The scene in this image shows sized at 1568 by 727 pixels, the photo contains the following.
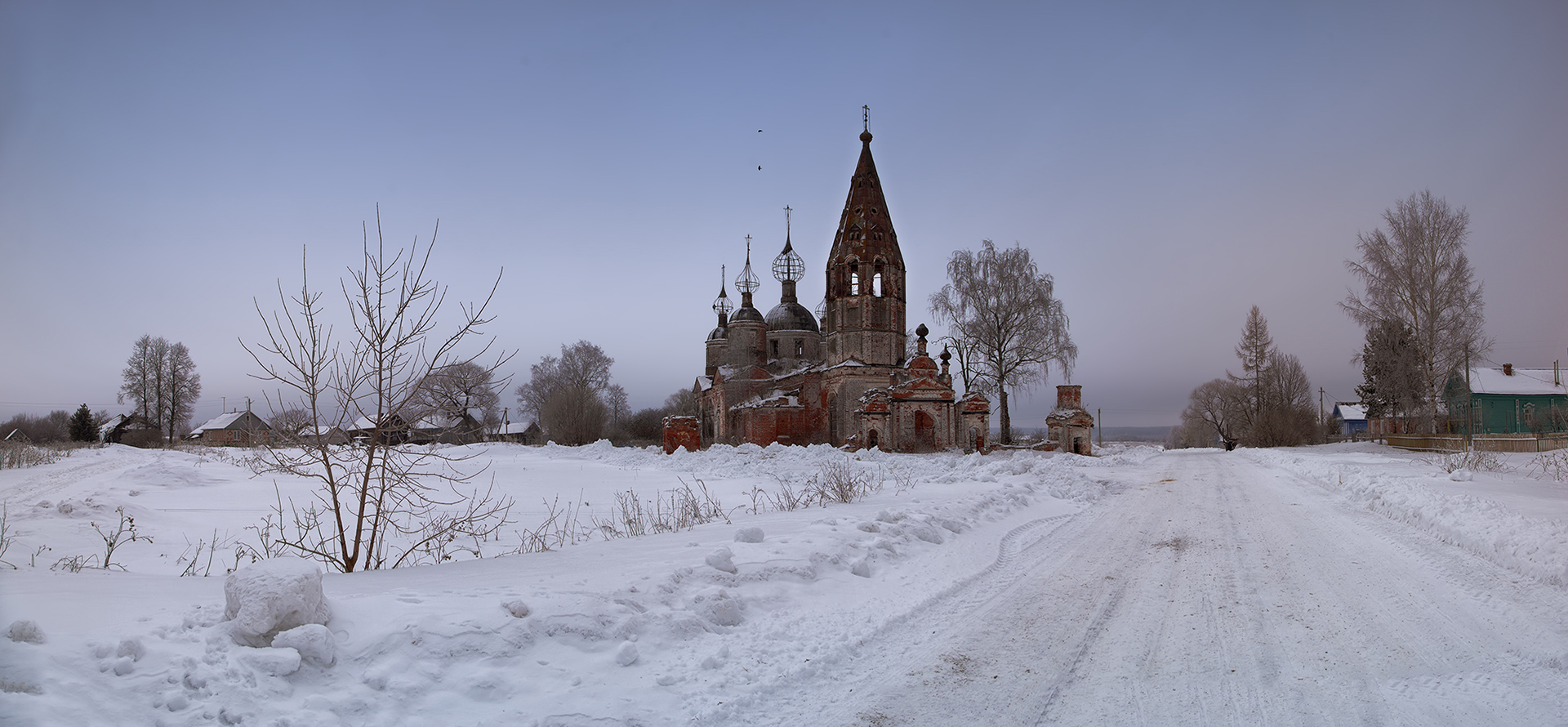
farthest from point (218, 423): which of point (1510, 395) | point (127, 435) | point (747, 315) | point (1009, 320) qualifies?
point (1510, 395)

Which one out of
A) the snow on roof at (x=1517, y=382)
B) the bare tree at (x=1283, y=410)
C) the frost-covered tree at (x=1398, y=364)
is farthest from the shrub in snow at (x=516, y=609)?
the snow on roof at (x=1517, y=382)

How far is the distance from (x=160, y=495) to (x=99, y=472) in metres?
5.17

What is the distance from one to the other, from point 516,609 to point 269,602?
1.16 metres

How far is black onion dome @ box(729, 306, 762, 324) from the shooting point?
148 ft

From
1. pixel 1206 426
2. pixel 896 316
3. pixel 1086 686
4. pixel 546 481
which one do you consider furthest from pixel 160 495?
pixel 1206 426

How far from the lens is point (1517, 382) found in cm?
4894

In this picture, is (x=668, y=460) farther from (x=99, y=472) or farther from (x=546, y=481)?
(x=99, y=472)

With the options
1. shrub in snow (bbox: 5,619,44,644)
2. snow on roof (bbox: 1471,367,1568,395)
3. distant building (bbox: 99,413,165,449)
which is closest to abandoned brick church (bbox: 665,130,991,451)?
shrub in snow (bbox: 5,619,44,644)

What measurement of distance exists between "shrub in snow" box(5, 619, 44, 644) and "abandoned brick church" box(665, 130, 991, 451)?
25553mm

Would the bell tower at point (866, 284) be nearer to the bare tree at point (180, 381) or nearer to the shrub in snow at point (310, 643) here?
the bare tree at point (180, 381)

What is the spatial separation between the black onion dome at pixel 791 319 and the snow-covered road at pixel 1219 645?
37293 mm

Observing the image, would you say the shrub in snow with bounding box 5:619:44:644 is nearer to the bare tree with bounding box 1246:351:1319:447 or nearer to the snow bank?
the snow bank

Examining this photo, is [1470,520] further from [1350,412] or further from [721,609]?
[1350,412]

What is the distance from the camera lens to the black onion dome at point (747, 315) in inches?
1779
